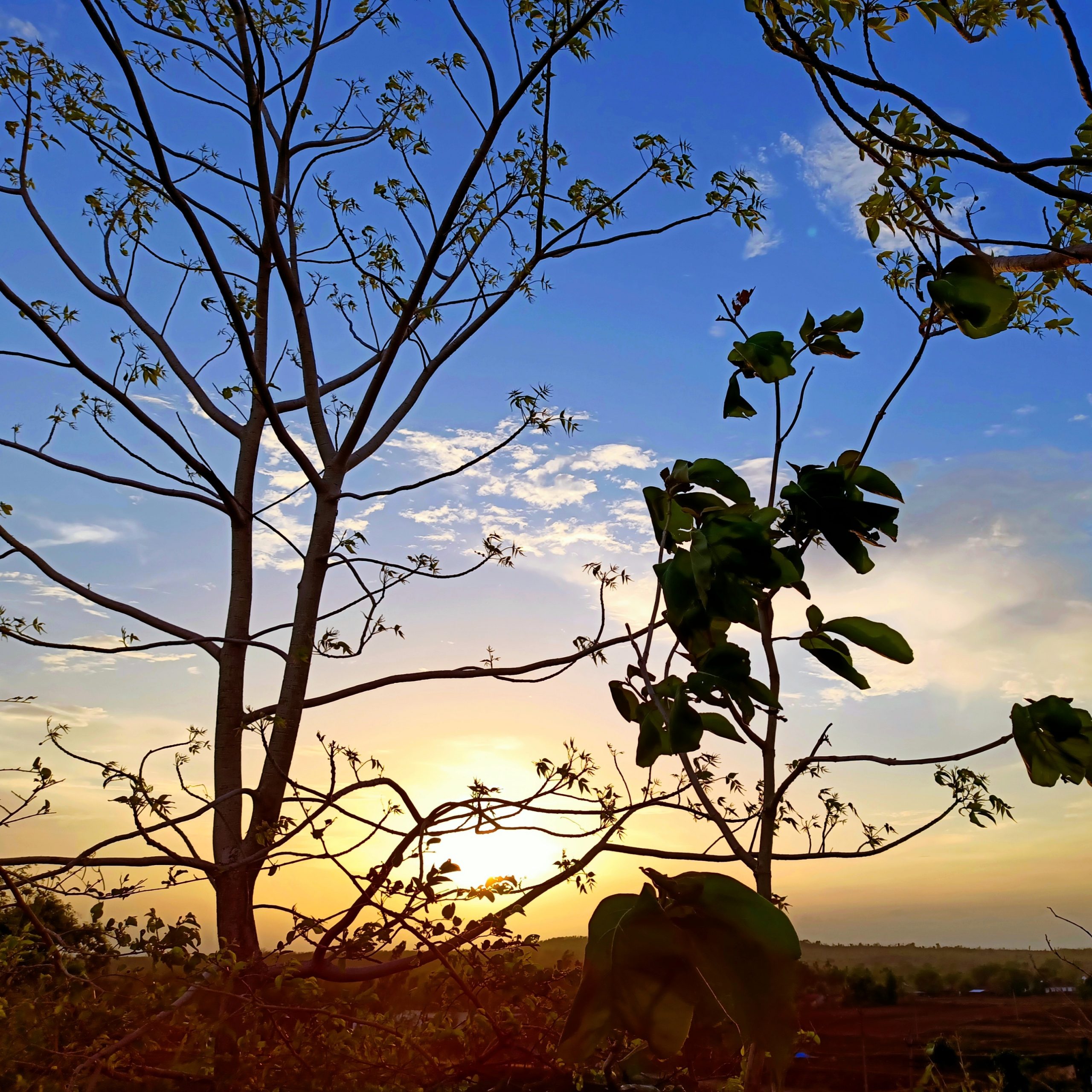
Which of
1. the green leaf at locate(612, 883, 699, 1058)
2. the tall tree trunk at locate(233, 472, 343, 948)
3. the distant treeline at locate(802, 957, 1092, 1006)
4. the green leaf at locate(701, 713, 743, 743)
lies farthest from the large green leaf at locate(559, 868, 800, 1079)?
the tall tree trunk at locate(233, 472, 343, 948)

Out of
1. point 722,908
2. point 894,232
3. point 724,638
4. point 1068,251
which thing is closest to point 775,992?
point 722,908

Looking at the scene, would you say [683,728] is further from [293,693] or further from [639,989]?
[293,693]

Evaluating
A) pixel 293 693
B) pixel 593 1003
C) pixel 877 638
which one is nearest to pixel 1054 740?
pixel 877 638

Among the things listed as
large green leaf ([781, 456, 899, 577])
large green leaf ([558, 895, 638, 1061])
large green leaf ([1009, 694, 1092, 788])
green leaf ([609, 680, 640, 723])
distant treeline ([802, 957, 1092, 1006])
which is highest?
large green leaf ([781, 456, 899, 577])

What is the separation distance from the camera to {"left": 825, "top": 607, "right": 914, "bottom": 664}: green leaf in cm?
57

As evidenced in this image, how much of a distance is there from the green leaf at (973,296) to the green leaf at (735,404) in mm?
158

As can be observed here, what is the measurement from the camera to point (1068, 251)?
1012 mm

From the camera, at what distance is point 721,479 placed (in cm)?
62

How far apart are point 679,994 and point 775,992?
5 centimetres

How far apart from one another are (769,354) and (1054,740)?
359mm

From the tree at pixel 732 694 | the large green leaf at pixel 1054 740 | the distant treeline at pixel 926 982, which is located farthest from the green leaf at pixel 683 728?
the distant treeline at pixel 926 982

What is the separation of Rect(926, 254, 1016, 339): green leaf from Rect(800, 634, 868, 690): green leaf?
26cm

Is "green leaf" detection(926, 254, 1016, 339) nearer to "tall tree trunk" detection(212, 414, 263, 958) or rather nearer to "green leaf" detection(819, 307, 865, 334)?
"green leaf" detection(819, 307, 865, 334)

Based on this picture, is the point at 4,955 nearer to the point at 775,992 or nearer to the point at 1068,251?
the point at 775,992
